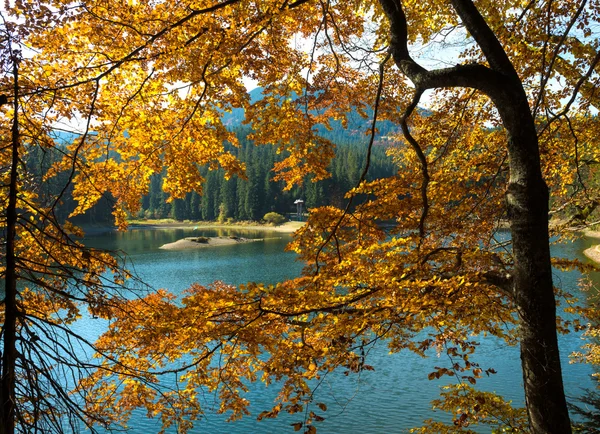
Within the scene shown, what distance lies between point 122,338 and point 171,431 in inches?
244

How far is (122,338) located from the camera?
4.80 meters

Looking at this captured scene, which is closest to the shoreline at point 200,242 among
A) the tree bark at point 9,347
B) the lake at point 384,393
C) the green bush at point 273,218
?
the green bush at point 273,218

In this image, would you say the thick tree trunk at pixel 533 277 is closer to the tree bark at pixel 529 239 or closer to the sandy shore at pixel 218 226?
the tree bark at pixel 529 239

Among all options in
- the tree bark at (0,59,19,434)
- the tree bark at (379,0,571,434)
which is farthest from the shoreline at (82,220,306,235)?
the tree bark at (0,59,19,434)

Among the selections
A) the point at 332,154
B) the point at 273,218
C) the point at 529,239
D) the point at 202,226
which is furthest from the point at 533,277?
the point at 202,226

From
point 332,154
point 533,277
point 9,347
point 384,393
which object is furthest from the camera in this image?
point 384,393

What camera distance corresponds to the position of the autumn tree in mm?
3334

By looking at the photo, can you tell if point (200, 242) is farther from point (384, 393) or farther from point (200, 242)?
point (384, 393)

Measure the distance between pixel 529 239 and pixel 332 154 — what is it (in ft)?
9.55

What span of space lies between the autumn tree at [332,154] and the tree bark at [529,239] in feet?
0.03

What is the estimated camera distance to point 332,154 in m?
5.71

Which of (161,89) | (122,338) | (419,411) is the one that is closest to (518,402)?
(419,411)

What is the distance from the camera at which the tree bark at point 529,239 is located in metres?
3.21

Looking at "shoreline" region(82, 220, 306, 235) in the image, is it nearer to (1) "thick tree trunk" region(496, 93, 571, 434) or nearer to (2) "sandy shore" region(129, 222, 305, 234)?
(2) "sandy shore" region(129, 222, 305, 234)
